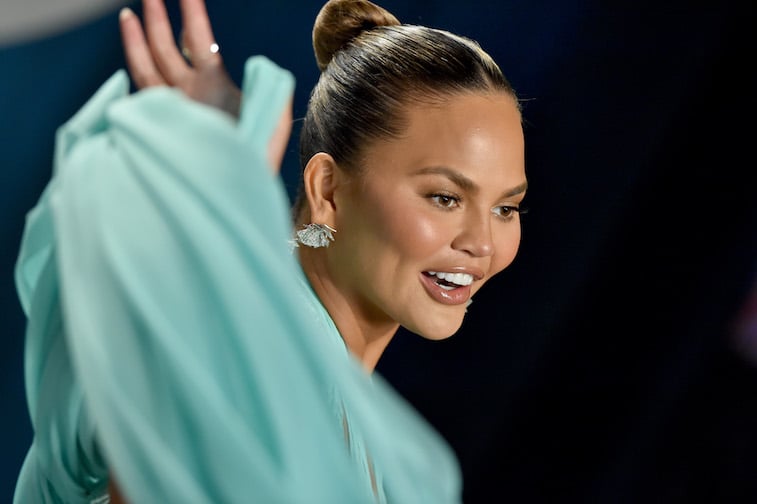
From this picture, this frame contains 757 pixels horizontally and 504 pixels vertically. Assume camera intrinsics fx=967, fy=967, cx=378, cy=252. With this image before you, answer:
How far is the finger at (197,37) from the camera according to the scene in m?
0.83

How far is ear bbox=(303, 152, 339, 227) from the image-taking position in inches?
44.2

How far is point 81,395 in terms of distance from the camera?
0.88m

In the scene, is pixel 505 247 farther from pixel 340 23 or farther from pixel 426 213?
pixel 340 23

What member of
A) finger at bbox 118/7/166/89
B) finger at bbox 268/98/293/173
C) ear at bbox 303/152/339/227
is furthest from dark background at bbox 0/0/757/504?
finger at bbox 268/98/293/173

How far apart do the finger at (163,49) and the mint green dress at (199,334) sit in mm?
129

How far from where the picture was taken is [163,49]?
0.85m

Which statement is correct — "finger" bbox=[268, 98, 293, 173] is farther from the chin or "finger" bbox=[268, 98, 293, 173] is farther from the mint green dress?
the chin

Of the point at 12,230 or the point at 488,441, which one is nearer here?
the point at 12,230

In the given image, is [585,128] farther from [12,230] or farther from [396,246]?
[12,230]

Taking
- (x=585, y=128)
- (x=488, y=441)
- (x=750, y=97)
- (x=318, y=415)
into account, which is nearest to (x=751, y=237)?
(x=750, y=97)

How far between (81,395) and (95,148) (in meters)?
0.26

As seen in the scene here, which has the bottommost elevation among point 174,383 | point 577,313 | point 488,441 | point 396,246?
point 488,441

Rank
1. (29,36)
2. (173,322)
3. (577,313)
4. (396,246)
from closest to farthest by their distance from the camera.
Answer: (173,322) → (396,246) → (29,36) → (577,313)

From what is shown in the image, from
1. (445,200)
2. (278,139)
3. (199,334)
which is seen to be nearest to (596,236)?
(445,200)
